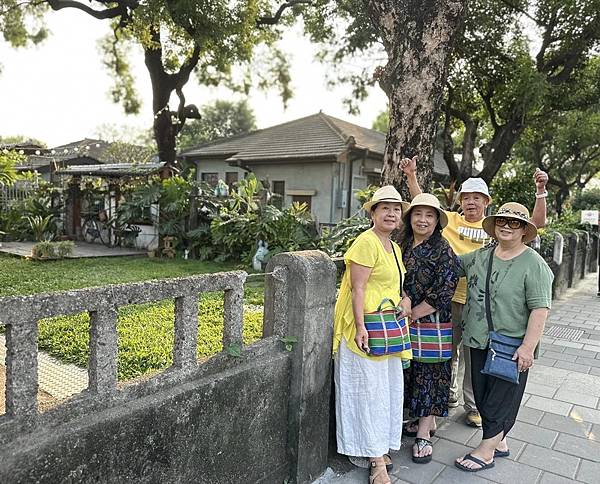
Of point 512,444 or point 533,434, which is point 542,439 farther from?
point 512,444

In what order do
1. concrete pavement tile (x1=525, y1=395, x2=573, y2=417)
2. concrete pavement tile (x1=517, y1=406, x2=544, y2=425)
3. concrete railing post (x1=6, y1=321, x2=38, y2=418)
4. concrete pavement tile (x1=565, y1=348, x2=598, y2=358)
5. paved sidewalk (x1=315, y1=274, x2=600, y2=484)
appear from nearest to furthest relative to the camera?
concrete railing post (x1=6, y1=321, x2=38, y2=418)
paved sidewalk (x1=315, y1=274, x2=600, y2=484)
concrete pavement tile (x1=517, y1=406, x2=544, y2=425)
concrete pavement tile (x1=525, y1=395, x2=573, y2=417)
concrete pavement tile (x1=565, y1=348, x2=598, y2=358)

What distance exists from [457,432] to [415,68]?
2978 mm

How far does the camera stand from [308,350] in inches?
114

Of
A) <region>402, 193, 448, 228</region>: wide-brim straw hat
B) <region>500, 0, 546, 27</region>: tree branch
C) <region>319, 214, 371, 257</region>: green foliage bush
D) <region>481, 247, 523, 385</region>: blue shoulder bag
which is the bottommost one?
<region>481, 247, 523, 385</region>: blue shoulder bag

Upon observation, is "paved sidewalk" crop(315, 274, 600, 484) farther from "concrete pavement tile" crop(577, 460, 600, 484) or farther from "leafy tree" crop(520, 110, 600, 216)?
"leafy tree" crop(520, 110, 600, 216)

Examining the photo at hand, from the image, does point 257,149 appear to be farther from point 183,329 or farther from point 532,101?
point 183,329

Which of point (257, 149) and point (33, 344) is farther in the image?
point (257, 149)

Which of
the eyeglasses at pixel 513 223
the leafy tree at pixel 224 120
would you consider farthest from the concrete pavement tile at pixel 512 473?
the leafy tree at pixel 224 120

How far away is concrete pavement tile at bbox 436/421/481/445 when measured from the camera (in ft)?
12.1

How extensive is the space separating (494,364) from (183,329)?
6.54 feet

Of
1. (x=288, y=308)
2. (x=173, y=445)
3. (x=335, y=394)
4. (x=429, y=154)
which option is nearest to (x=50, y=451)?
(x=173, y=445)

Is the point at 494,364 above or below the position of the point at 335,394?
above

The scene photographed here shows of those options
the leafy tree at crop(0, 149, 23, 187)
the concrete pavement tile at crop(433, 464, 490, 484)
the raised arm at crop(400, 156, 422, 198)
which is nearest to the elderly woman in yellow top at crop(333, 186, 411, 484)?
the concrete pavement tile at crop(433, 464, 490, 484)

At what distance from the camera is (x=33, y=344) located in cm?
178
